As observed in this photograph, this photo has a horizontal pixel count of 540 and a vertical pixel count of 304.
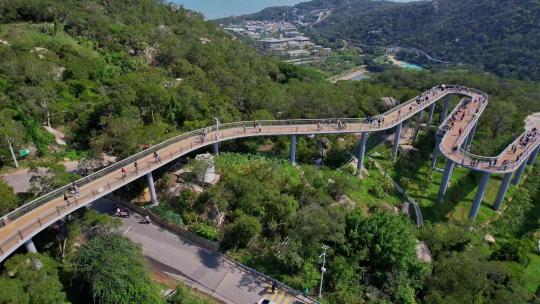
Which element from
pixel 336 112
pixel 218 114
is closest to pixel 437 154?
pixel 336 112

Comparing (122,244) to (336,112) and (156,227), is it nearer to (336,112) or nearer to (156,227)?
(156,227)

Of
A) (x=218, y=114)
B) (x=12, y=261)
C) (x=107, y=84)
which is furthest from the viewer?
(x=107, y=84)

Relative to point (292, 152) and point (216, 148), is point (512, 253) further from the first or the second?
point (216, 148)

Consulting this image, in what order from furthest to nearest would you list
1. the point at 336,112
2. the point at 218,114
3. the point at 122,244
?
the point at 336,112
the point at 218,114
the point at 122,244

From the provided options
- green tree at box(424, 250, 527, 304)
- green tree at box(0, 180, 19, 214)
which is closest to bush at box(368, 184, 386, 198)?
green tree at box(424, 250, 527, 304)

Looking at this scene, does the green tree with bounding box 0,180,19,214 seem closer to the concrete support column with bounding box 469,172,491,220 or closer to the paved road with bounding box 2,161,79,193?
the paved road with bounding box 2,161,79,193

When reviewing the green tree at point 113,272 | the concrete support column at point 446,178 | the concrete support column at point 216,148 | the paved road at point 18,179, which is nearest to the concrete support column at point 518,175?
the concrete support column at point 446,178
